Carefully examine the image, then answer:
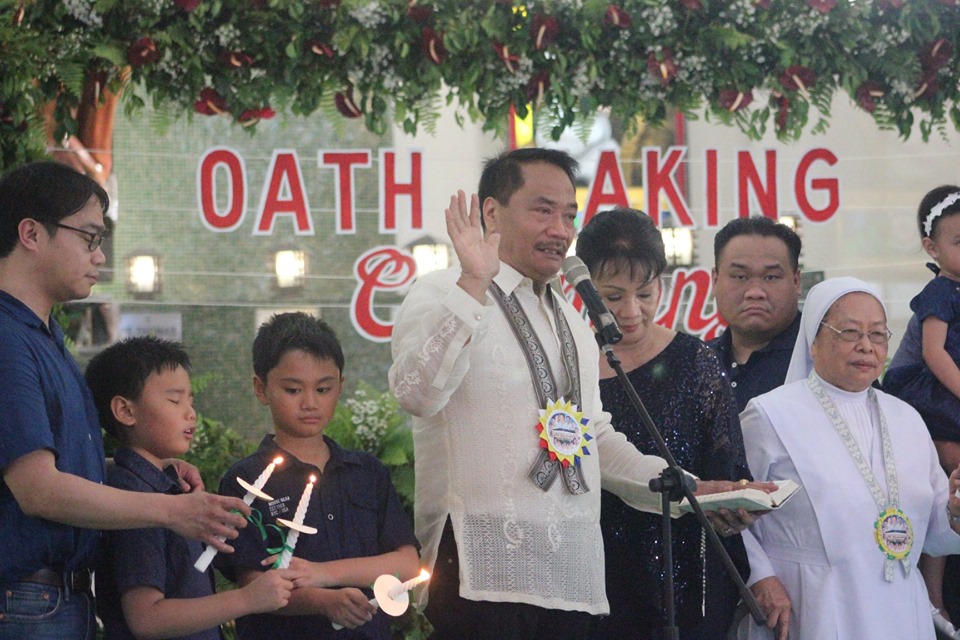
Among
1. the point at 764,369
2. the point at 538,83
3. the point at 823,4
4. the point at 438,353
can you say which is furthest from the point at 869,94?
the point at 438,353

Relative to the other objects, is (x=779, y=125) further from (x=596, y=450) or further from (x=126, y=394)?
(x=126, y=394)

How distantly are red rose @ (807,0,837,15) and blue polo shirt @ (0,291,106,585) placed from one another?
11.1ft

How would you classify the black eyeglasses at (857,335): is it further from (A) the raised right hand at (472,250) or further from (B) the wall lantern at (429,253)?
(B) the wall lantern at (429,253)

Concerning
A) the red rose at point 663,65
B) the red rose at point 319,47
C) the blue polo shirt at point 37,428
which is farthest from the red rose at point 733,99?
the blue polo shirt at point 37,428

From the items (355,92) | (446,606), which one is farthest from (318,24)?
(446,606)

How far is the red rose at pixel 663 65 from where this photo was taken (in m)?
5.00

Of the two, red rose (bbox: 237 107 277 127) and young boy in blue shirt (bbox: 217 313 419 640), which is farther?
red rose (bbox: 237 107 277 127)

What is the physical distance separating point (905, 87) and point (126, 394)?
359 cm

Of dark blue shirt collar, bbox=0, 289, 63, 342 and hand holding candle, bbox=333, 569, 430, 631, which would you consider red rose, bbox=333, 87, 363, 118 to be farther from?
hand holding candle, bbox=333, 569, 430, 631

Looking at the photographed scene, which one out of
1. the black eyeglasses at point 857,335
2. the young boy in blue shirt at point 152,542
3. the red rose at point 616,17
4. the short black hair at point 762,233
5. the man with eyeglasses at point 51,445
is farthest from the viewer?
the red rose at point 616,17

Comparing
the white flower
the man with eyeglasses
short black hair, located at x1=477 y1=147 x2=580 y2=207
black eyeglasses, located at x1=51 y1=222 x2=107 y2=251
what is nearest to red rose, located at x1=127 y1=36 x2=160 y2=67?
the white flower

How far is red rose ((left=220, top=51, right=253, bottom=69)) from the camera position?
16.1ft

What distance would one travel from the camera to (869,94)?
525cm

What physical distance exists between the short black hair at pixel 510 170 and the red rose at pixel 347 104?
1.72 m
